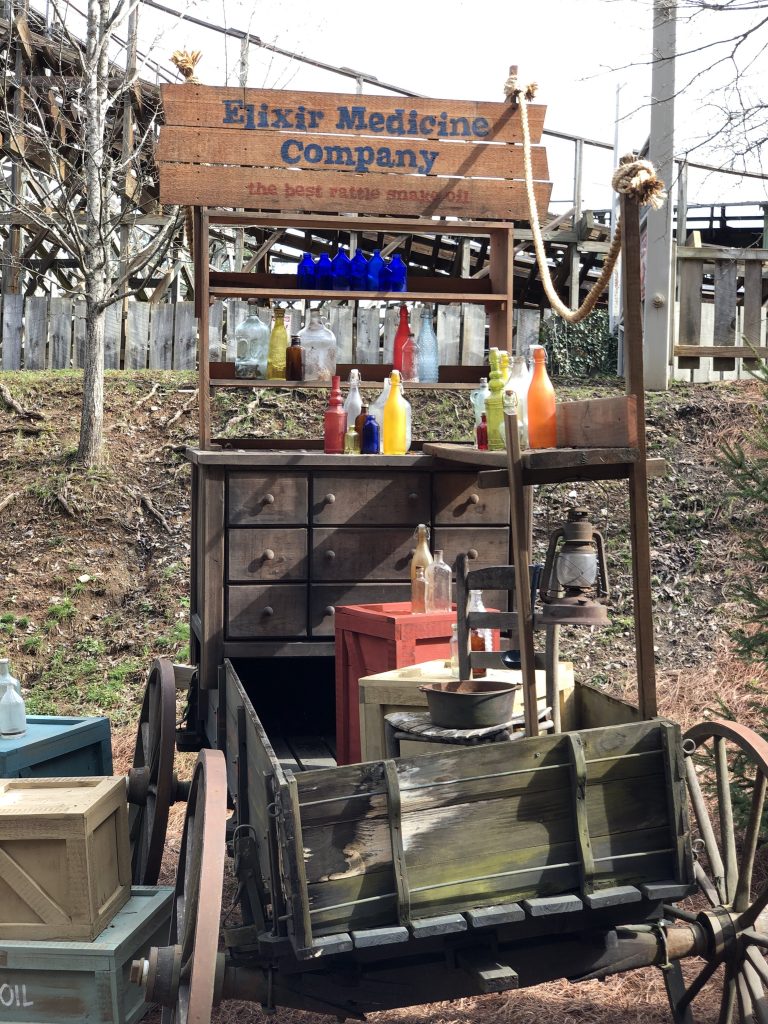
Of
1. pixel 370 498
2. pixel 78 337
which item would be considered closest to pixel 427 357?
pixel 370 498

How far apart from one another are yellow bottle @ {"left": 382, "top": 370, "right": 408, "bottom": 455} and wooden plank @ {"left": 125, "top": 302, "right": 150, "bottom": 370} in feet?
24.5

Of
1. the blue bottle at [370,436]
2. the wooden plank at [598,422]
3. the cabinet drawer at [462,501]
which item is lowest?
the cabinet drawer at [462,501]

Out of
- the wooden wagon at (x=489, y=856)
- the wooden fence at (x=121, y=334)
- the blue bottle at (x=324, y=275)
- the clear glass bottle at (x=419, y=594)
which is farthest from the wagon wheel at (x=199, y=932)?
the wooden fence at (x=121, y=334)

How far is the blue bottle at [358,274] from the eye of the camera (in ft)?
15.4

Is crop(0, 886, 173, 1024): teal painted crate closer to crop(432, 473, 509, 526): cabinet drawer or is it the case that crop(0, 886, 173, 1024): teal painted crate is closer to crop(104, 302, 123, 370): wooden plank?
crop(432, 473, 509, 526): cabinet drawer

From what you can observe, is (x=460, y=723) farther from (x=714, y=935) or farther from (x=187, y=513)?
(x=187, y=513)

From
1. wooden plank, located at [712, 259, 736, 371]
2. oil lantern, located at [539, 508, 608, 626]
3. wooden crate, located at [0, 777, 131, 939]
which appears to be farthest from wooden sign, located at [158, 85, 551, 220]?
wooden plank, located at [712, 259, 736, 371]

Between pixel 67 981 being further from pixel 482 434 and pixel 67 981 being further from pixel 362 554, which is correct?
pixel 482 434

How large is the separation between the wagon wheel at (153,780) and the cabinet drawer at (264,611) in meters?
0.33

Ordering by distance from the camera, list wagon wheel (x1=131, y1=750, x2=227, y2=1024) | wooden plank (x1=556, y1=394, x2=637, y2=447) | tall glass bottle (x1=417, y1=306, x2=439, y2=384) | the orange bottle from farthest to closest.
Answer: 1. tall glass bottle (x1=417, y1=306, x2=439, y2=384)
2. the orange bottle
3. wooden plank (x1=556, y1=394, x2=637, y2=447)
4. wagon wheel (x1=131, y1=750, x2=227, y2=1024)

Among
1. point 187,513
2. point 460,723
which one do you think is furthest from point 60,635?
point 460,723

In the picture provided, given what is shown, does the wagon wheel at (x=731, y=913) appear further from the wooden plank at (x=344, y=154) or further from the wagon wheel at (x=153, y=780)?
the wooden plank at (x=344, y=154)

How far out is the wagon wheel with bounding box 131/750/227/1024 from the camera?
2.34 meters

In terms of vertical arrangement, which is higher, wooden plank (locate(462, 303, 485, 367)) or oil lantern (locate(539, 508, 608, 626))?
wooden plank (locate(462, 303, 485, 367))
